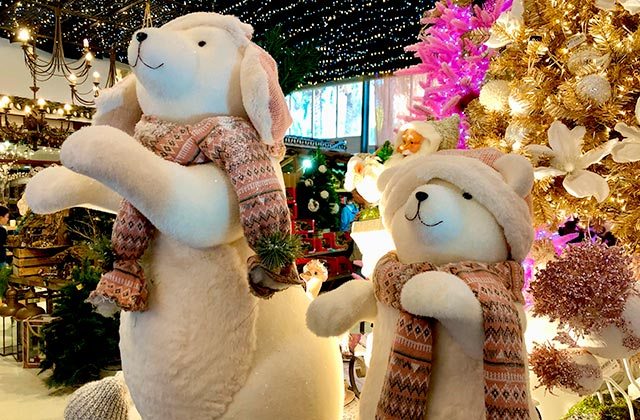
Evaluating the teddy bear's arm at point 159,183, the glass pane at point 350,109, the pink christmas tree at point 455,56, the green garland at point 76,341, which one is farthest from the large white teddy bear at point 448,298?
the glass pane at point 350,109

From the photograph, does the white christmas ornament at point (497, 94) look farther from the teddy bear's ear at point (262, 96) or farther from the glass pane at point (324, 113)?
the glass pane at point (324, 113)

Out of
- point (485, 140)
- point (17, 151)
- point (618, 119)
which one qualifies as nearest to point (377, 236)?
point (485, 140)

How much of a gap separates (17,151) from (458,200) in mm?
7551

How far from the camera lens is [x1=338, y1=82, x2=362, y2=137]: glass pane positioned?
10.2 meters

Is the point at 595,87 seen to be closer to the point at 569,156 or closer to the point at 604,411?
the point at 569,156

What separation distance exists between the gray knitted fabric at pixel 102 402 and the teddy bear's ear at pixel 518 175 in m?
Answer: 1.14

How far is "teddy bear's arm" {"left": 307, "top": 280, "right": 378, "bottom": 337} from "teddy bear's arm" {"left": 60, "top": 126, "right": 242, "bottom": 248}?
224mm

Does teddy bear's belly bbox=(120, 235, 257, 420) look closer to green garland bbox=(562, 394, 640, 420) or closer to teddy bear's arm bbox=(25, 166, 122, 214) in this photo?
teddy bear's arm bbox=(25, 166, 122, 214)

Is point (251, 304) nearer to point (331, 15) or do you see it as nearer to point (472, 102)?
point (472, 102)

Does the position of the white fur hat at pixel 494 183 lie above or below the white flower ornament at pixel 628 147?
below

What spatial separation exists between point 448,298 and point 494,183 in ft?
0.80

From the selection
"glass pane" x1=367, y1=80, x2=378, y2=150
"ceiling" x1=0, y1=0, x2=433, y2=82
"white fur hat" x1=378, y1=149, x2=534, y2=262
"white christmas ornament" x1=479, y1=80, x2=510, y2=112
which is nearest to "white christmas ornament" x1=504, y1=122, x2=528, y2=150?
"white christmas ornament" x1=479, y1=80, x2=510, y2=112

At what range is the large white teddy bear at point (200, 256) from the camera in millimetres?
917

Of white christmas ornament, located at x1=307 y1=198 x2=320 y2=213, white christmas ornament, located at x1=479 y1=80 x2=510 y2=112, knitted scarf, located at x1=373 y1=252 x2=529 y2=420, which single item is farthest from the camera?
white christmas ornament, located at x1=307 y1=198 x2=320 y2=213
